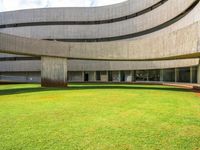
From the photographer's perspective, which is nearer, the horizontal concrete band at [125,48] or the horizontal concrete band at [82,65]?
the horizontal concrete band at [125,48]

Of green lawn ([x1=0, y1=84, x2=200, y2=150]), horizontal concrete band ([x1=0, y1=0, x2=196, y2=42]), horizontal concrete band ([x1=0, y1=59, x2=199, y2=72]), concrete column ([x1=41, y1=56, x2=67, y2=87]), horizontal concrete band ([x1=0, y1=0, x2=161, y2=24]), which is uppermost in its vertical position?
horizontal concrete band ([x1=0, y1=0, x2=161, y2=24])

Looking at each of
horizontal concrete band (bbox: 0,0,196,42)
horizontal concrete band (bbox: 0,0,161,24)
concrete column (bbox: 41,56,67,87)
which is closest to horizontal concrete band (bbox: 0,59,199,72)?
horizontal concrete band (bbox: 0,0,196,42)

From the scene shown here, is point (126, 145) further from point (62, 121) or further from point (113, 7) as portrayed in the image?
point (113, 7)

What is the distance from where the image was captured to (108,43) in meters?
25.2

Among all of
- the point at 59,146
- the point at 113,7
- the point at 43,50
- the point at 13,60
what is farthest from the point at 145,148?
the point at 13,60

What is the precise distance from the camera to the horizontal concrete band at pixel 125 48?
1780cm

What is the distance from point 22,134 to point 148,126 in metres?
3.38

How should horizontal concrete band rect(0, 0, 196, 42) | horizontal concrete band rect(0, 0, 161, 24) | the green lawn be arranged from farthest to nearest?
horizontal concrete band rect(0, 0, 161, 24), horizontal concrete band rect(0, 0, 196, 42), the green lawn

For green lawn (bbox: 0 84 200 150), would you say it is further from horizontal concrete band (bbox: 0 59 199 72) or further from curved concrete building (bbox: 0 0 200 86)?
horizontal concrete band (bbox: 0 59 199 72)

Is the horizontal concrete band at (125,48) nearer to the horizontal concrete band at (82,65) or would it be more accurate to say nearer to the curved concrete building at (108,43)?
the curved concrete building at (108,43)

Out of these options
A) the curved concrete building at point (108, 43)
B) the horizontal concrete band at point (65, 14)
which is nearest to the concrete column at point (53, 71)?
the curved concrete building at point (108, 43)

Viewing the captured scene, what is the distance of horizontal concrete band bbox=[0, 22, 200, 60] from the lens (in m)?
17.8

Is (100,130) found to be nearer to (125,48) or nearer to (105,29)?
(125,48)

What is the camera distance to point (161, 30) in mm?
36156
